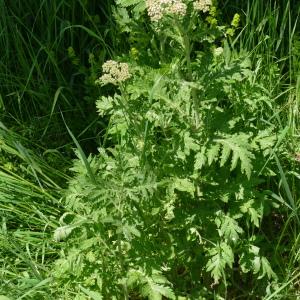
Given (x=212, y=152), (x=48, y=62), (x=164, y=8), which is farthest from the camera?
(x=48, y=62)

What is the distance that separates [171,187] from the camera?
2.54 metres

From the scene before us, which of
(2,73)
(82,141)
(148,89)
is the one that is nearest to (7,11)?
(2,73)

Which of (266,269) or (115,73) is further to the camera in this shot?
(266,269)

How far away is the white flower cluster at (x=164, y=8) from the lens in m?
2.21

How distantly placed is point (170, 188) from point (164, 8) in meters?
0.71

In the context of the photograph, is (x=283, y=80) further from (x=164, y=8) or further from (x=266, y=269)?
(x=164, y=8)

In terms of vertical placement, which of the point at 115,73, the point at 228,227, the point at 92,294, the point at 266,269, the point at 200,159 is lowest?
the point at 266,269

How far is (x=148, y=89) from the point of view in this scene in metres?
2.58

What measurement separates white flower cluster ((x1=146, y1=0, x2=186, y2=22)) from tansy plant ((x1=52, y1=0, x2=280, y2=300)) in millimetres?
112

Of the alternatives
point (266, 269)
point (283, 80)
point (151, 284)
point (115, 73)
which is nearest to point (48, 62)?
point (283, 80)

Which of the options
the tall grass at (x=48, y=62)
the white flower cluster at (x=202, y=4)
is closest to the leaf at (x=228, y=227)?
the white flower cluster at (x=202, y=4)

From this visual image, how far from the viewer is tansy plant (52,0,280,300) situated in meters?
2.48

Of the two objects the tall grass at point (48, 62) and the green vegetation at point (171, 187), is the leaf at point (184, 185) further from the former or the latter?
the tall grass at point (48, 62)

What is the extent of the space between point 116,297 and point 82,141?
46.7 inches
